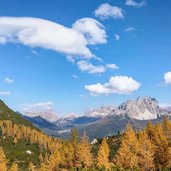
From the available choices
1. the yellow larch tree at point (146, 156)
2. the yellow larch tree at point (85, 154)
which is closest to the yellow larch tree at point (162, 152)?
the yellow larch tree at point (146, 156)

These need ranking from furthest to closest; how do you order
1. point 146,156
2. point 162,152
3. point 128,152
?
point 128,152 → point 162,152 → point 146,156

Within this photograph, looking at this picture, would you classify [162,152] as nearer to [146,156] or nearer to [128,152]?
[146,156]

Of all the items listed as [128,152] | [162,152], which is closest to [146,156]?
[162,152]

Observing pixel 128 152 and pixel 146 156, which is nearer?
pixel 146 156

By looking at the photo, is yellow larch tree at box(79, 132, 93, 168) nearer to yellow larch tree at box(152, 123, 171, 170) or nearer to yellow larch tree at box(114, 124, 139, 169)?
yellow larch tree at box(114, 124, 139, 169)

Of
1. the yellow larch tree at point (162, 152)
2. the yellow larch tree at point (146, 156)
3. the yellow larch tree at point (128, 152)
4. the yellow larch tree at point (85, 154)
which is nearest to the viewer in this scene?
the yellow larch tree at point (146, 156)

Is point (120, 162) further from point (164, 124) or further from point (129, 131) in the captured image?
point (164, 124)

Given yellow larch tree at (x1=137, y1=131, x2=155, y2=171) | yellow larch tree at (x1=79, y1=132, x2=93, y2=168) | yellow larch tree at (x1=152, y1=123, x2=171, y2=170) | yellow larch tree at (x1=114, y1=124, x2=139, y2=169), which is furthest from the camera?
yellow larch tree at (x1=79, y1=132, x2=93, y2=168)

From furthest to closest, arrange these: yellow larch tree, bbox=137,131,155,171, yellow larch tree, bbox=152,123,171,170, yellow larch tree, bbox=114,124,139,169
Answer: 1. yellow larch tree, bbox=114,124,139,169
2. yellow larch tree, bbox=152,123,171,170
3. yellow larch tree, bbox=137,131,155,171

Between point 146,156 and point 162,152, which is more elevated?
point 162,152

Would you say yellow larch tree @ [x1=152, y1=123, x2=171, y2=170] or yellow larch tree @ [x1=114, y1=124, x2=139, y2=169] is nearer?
yellow larch tree @ [x1=152, y1=123, x2=171, y2=170]

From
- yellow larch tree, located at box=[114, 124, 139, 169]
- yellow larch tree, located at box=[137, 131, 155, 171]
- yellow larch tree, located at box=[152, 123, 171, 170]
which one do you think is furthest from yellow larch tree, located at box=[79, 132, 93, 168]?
yellow larch tree, located at box=[152, 123, 171, 170]

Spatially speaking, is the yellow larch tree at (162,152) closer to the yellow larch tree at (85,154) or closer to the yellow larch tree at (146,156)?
the yellow larch tree at (146,156)

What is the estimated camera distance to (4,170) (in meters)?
134
